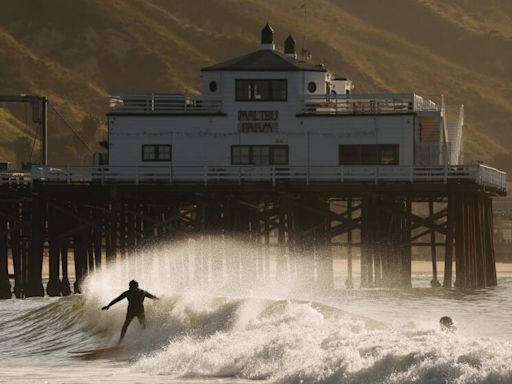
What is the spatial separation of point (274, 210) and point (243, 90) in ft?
16.3

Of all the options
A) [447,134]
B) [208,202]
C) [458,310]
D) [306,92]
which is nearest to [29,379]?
[458,310]

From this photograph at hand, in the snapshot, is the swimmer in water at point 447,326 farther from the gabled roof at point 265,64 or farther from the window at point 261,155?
the gabled roof at point 265,64

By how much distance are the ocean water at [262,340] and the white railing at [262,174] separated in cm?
450

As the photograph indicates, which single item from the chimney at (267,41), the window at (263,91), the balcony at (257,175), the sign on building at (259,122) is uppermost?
the chimney at (267,41)

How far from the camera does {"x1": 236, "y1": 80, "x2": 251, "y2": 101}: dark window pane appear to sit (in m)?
68.2

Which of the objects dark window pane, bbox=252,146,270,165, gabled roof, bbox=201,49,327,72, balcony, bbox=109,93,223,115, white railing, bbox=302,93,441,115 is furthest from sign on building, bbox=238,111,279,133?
gabled roof, bbox=201,49,327,72

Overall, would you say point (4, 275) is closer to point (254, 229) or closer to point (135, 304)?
point (254, 229)

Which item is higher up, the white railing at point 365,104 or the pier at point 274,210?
the white railing at point 365,104

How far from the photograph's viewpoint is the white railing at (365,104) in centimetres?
6644

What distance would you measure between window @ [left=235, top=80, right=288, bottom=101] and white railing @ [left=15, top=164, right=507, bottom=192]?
3.36m

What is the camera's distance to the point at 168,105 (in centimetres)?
6869

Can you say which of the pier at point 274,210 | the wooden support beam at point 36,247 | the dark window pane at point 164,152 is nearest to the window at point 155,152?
the dark window pane at point 164,152

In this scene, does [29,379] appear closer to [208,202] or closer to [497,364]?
[497,364]

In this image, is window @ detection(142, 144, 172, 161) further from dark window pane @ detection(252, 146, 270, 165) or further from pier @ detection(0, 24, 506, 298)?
dark window pane @ detection(252, 146, 270, 165)
